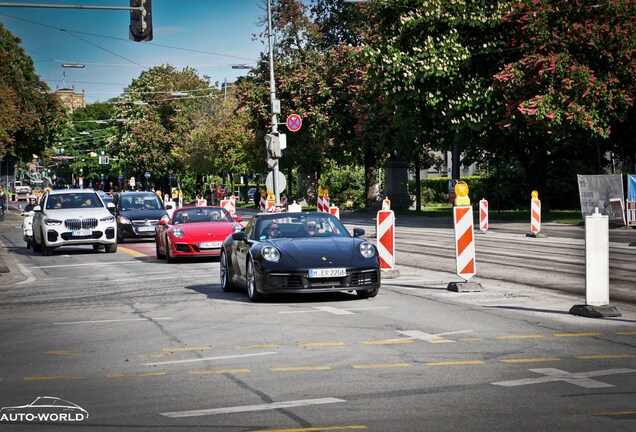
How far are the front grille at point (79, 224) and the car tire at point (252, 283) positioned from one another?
1465 cm

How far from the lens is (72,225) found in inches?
1154

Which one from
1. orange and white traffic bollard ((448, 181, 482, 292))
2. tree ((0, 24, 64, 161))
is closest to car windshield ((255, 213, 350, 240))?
orange and white traffic bollard ((448, 181, 482, 292))

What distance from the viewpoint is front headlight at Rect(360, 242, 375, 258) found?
49.9 ft

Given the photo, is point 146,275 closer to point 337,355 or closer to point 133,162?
point 337,355

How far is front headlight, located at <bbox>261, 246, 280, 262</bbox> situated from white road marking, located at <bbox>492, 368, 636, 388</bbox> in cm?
643

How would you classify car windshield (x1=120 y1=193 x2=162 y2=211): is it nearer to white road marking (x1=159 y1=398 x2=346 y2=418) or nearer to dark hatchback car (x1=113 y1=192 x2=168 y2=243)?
dark hatchback car (x1=113 y1=192 x2=168 y2=243)

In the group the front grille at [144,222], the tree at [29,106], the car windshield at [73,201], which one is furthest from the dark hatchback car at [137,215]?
the tree at [29,106]

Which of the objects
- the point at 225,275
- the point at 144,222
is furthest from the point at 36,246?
the point at 225,275

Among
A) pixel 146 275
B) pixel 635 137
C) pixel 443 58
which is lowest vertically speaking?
pixel 146 275

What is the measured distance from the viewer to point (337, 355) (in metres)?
9.97

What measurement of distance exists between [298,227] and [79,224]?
14514 millimetres

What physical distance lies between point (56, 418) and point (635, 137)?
135 feet

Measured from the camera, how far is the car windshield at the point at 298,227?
52.6ft

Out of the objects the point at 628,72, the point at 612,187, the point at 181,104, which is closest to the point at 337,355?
the point at 612,187
